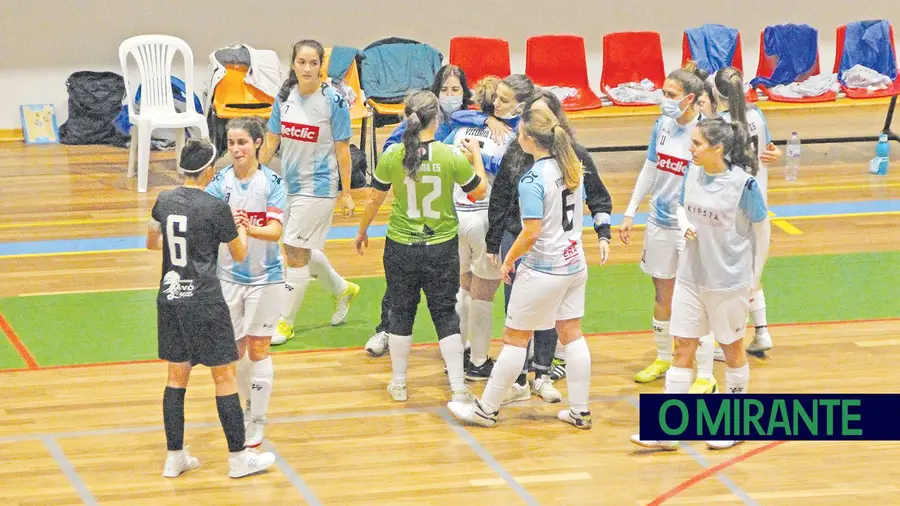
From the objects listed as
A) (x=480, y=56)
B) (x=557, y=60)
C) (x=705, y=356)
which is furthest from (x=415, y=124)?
(x=557, y=60)

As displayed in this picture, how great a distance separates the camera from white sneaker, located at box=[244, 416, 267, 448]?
7.03 metres

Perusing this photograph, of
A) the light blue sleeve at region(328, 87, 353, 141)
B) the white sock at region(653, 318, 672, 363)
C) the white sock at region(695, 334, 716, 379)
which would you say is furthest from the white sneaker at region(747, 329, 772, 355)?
the light blue sleeve at region(328, 87, 353, 141)

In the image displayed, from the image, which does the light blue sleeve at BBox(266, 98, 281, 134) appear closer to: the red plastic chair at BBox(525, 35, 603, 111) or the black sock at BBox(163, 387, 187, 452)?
the black sock at BBox(163, 387, 187, 452)

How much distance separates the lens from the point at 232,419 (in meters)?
6.55

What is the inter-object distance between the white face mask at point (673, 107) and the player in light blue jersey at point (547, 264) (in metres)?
0.94

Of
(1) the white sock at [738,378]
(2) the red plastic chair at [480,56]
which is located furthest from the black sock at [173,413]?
(2) the red plastic chair at [480,56]

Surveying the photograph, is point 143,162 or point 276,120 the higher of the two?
point 276,120

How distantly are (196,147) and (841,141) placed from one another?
384 inches

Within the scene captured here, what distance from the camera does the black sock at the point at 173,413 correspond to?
6.52 metres

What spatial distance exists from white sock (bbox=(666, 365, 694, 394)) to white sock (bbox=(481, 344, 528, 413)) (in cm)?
84

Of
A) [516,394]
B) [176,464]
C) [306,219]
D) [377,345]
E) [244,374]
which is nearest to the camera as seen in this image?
[176,464]

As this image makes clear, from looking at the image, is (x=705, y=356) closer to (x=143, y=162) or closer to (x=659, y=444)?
(x=659, y=444)

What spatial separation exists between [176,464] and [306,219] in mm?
2343

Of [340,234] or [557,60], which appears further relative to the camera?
[557,60]
